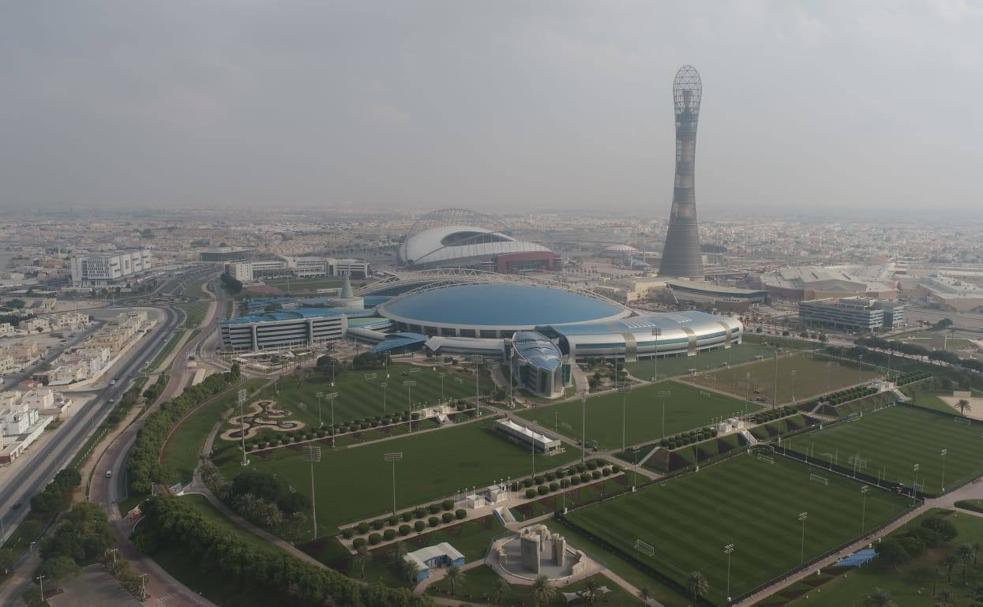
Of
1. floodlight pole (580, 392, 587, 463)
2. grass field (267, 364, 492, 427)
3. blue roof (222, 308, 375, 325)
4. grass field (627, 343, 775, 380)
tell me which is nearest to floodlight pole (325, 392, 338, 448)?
grass field (267, 364, 492, 427)

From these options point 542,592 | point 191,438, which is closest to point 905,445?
point 542,592

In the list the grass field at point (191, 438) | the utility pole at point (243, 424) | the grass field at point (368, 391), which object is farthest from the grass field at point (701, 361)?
the grass field at point (191, 438)

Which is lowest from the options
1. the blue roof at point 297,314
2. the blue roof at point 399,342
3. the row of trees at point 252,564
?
the row of trees at point 252,564

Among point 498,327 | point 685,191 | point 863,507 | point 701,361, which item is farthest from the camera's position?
point 685,191

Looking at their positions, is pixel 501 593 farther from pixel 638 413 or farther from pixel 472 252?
pixel 472 252

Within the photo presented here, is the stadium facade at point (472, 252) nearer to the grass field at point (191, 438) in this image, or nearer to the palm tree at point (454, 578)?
the grass field at point (191, 438)

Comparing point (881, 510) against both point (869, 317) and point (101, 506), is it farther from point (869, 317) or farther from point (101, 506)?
point (869, 317)
